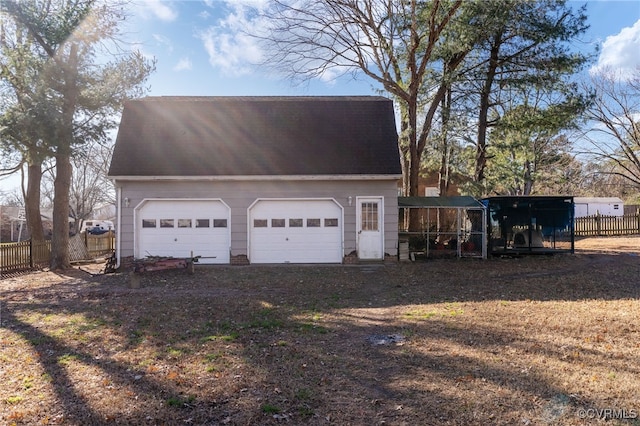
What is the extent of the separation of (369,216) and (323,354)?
9.57 m

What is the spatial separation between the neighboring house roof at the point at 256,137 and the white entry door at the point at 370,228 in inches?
45.0

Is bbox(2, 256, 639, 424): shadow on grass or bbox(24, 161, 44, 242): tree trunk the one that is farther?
bbox(24, 161, 44, 242): tree trunk

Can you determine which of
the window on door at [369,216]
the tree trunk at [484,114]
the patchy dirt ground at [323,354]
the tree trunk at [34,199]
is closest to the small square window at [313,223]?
the window on door at [369,216]

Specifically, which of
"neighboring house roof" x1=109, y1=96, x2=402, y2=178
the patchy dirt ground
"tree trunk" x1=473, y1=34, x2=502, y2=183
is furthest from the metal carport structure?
the patchy dirt ground

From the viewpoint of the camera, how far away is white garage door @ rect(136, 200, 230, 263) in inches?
572

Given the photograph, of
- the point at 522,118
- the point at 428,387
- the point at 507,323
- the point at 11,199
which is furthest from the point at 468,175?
the point at 11,199

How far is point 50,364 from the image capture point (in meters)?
5.23

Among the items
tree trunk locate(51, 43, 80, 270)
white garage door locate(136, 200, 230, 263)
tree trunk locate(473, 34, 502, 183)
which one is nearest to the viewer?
tree trunk locate(51, 43, 80, 270)

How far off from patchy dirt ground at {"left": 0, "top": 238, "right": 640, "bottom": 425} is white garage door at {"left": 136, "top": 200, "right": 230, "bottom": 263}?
12.4ft

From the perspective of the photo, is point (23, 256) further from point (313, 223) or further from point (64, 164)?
point (313, 223)

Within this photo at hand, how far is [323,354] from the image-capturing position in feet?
18.1

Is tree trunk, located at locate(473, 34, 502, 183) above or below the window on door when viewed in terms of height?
above

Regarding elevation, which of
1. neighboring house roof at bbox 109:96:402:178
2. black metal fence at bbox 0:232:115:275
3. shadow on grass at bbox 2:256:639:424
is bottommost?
shadow on grass at bbox 2:256:639:424

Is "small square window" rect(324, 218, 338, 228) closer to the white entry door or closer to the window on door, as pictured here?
the white entry door
